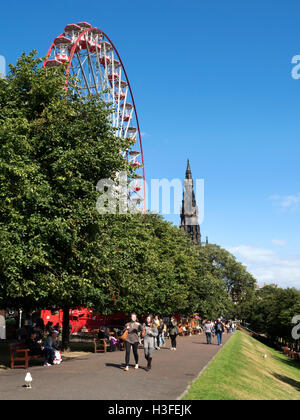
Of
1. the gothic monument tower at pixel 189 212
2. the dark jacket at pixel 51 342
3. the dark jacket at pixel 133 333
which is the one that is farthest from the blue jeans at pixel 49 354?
the gothic monument tower at pixel 189 212

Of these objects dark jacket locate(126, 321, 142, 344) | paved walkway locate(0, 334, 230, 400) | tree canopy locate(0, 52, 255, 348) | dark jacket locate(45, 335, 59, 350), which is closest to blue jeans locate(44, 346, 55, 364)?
dark jacket locate(45, 335, 59, 350)

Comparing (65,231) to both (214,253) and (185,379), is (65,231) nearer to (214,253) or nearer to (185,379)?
(185,379)

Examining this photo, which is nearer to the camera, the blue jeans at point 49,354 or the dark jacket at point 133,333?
the dark jacket at point 133,333

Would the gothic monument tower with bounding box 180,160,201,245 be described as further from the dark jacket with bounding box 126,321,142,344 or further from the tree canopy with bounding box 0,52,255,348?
the dark jacket with bounding box 126,321,142,344

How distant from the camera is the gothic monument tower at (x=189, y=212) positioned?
538ft

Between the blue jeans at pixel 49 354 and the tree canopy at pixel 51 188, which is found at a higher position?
the tree canopy at pixel 51 188

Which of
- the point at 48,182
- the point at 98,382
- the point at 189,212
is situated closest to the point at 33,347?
the point at 98,382

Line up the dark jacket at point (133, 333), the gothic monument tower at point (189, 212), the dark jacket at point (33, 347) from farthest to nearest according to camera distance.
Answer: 1. the gothic monument tower at point (189, 212)
2. the dark jacket at point (33, 347)
3. the dark jacket at point (133, 333)

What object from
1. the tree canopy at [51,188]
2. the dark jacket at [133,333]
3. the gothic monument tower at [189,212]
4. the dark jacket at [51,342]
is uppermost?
the gothic monument tower at [189,212]

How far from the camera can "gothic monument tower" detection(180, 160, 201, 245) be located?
538 ft

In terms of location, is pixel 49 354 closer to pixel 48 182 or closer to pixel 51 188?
pixel 51 188

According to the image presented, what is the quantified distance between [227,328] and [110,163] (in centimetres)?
5575

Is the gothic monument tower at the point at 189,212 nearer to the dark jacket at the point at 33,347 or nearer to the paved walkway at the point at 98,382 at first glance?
the dark jacket at the point at 33,347
